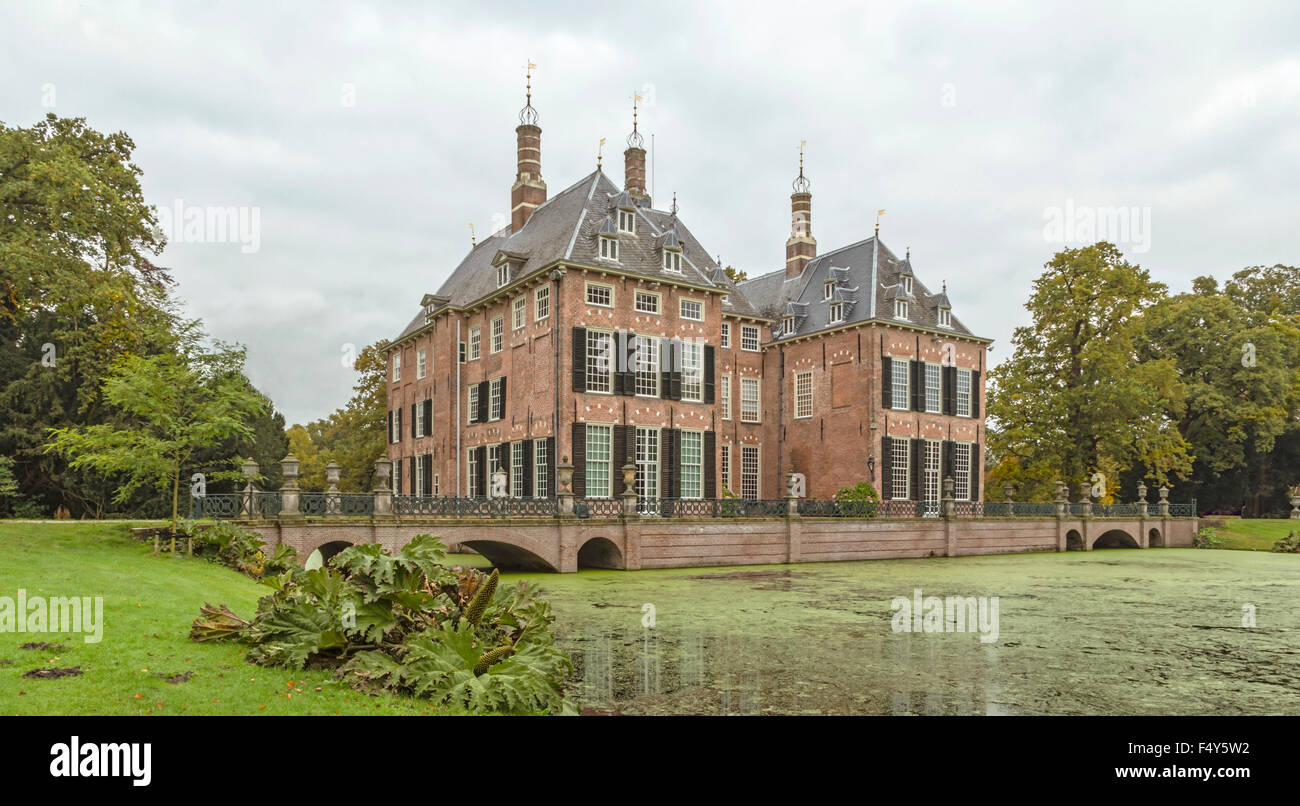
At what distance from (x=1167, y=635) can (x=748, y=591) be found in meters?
8.10

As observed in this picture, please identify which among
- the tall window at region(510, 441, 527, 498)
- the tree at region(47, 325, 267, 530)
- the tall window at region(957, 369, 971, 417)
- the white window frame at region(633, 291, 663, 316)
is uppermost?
the white window frame at region(633, 291, 663, 316)

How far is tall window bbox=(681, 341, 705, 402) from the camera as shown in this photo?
29750 mm


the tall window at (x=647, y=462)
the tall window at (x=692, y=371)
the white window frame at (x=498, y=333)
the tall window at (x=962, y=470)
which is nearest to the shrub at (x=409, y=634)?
the tall window at (x=647, y=462)

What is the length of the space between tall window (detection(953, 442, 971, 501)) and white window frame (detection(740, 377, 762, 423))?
873 cm

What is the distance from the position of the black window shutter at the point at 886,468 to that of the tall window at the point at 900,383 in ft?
5.47

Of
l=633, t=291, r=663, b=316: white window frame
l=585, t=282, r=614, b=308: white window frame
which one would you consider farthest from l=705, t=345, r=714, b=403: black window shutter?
l=585, t=282, r=614, b=308: white window frame

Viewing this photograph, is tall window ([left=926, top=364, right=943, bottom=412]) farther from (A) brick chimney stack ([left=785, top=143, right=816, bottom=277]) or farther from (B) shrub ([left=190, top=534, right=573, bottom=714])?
(B) shrub ([left=190, top=534, right=573, bottom=714])

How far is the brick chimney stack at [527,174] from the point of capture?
36.5 metres

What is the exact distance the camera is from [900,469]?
34.6 m

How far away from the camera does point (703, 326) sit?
3053cm

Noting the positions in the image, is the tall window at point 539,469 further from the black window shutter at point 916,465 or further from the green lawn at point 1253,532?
the green lawn at point 1253,532

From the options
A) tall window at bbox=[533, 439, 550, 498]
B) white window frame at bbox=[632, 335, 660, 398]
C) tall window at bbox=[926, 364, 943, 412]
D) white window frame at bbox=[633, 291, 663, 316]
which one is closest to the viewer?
tall window at bbox=[533, 439, 550, 498]
